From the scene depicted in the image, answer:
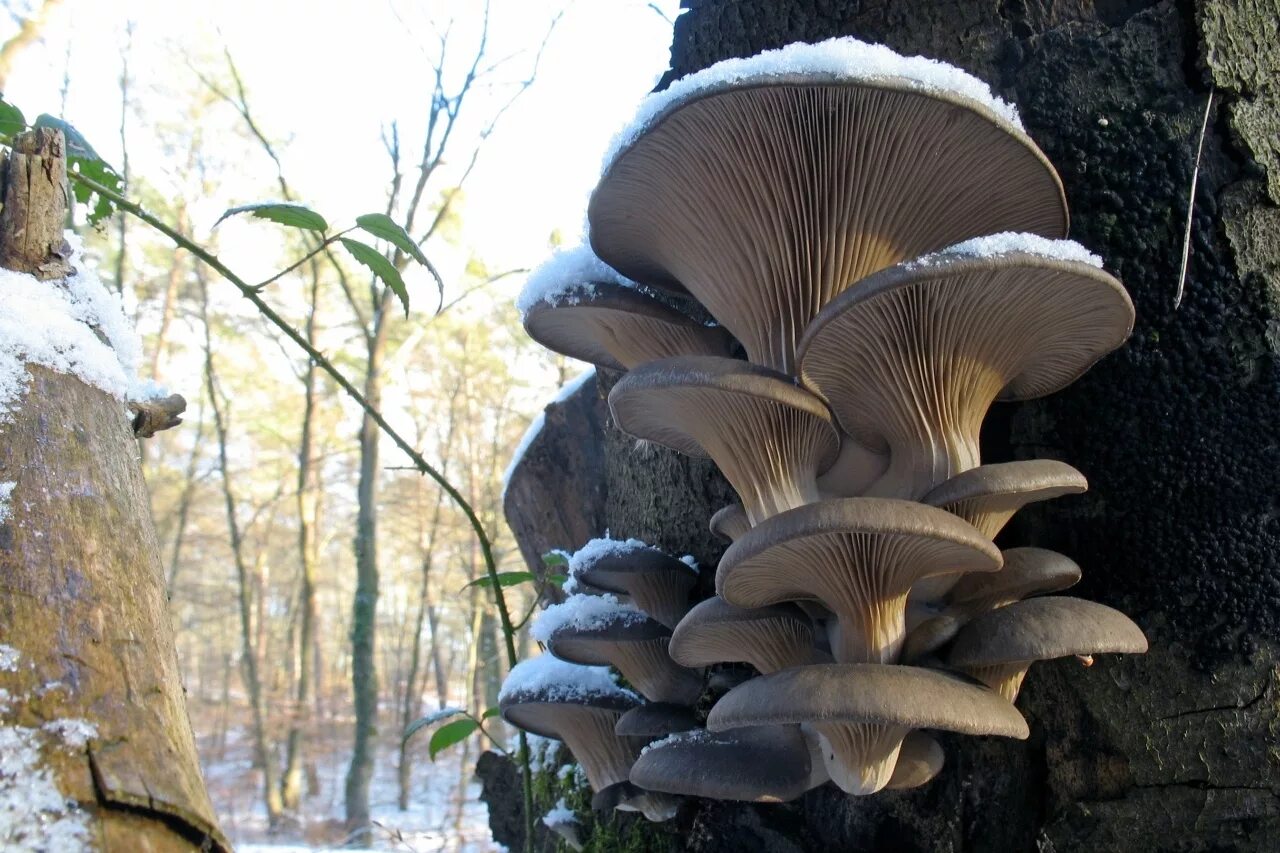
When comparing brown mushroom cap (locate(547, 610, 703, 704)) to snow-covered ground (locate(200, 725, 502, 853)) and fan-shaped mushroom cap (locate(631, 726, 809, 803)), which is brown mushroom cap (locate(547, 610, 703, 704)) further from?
snow-covered ground (locate(200, 725, 502, 853))

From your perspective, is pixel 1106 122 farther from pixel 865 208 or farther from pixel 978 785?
pixel 978 785

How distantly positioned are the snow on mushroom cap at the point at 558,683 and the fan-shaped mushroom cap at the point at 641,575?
257 mm

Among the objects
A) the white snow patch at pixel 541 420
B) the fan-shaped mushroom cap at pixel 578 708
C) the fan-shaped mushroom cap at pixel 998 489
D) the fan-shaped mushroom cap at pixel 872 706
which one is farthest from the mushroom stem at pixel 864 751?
the white snow patch at pixel 541 420

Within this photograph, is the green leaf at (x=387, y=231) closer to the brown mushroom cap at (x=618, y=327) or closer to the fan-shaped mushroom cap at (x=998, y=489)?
the brown mushroom cap at (x=618, y=327)

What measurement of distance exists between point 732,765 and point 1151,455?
1.13 metres

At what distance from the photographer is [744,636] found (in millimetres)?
1814

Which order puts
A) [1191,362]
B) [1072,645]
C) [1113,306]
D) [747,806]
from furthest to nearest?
[747,806] → [1191,362] → [1113,306] → [1072,645]

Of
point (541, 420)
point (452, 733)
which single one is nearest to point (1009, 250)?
point (452, 733)

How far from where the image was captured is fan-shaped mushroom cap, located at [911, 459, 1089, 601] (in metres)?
1.45

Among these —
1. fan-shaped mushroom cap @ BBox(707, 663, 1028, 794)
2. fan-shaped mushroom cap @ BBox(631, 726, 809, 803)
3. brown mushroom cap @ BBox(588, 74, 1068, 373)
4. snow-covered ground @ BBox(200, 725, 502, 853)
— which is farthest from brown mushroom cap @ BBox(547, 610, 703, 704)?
snow-covered ground @ BBox(200, 725, 502, 853)

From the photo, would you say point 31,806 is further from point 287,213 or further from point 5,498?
point 287,213

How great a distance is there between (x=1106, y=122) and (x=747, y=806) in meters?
1.89

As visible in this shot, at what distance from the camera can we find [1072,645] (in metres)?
1.38

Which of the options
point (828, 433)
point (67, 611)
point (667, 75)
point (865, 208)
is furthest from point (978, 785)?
point (667, 75)
